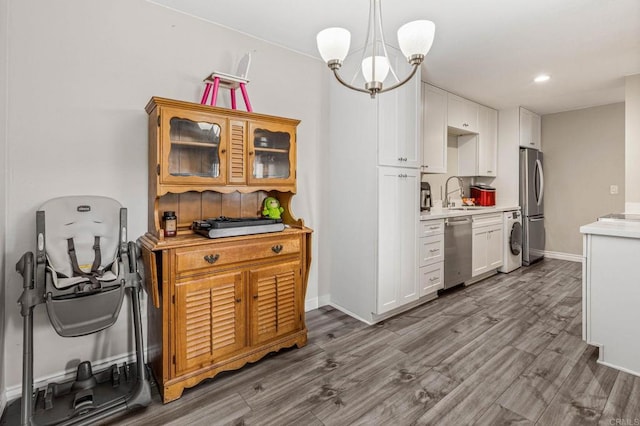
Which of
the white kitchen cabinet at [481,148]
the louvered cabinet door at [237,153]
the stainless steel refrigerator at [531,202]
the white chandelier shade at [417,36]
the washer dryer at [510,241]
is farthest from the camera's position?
the stainless steel refrigerator at [531,202]

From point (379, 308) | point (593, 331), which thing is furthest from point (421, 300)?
point (593, 331)

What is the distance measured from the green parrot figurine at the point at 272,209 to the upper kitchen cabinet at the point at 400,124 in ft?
3.06

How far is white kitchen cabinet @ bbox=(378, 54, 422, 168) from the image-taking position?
8.89ft

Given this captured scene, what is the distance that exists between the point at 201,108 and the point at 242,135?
306 millimetres

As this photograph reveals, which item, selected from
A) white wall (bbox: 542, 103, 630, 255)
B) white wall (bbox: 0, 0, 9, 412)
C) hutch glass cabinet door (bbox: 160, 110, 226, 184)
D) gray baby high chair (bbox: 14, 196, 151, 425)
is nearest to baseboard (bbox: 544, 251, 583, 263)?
white wall (bbox: 542, 103, 630, 255)

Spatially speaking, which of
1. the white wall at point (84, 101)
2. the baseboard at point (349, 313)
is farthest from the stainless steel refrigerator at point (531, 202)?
the white wall at point (84, 101)

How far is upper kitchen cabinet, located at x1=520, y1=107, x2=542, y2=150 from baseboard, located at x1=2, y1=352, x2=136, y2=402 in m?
5.40

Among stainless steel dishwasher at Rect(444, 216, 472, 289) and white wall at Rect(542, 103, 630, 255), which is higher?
white wall at Rect(542, 103, 630, 255)

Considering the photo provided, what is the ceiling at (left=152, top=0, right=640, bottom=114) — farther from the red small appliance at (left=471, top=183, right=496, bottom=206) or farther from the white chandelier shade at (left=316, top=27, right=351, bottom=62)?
the red small appliance at (left=471, top=183, right=496, bottom=206)

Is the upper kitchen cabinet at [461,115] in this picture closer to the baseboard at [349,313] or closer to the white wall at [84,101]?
the baseboard at [349,313]

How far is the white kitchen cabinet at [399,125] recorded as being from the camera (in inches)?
107

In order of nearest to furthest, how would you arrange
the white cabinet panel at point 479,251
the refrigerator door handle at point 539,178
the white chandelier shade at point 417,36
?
the white chandelier shade at point 417,36, the white cabinet panel at point 479,251, the refrigerator door handle at point 539,178

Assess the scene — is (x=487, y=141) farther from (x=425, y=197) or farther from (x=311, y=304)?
(x=311, y=304)

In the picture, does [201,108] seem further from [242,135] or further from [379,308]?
[379,308]
